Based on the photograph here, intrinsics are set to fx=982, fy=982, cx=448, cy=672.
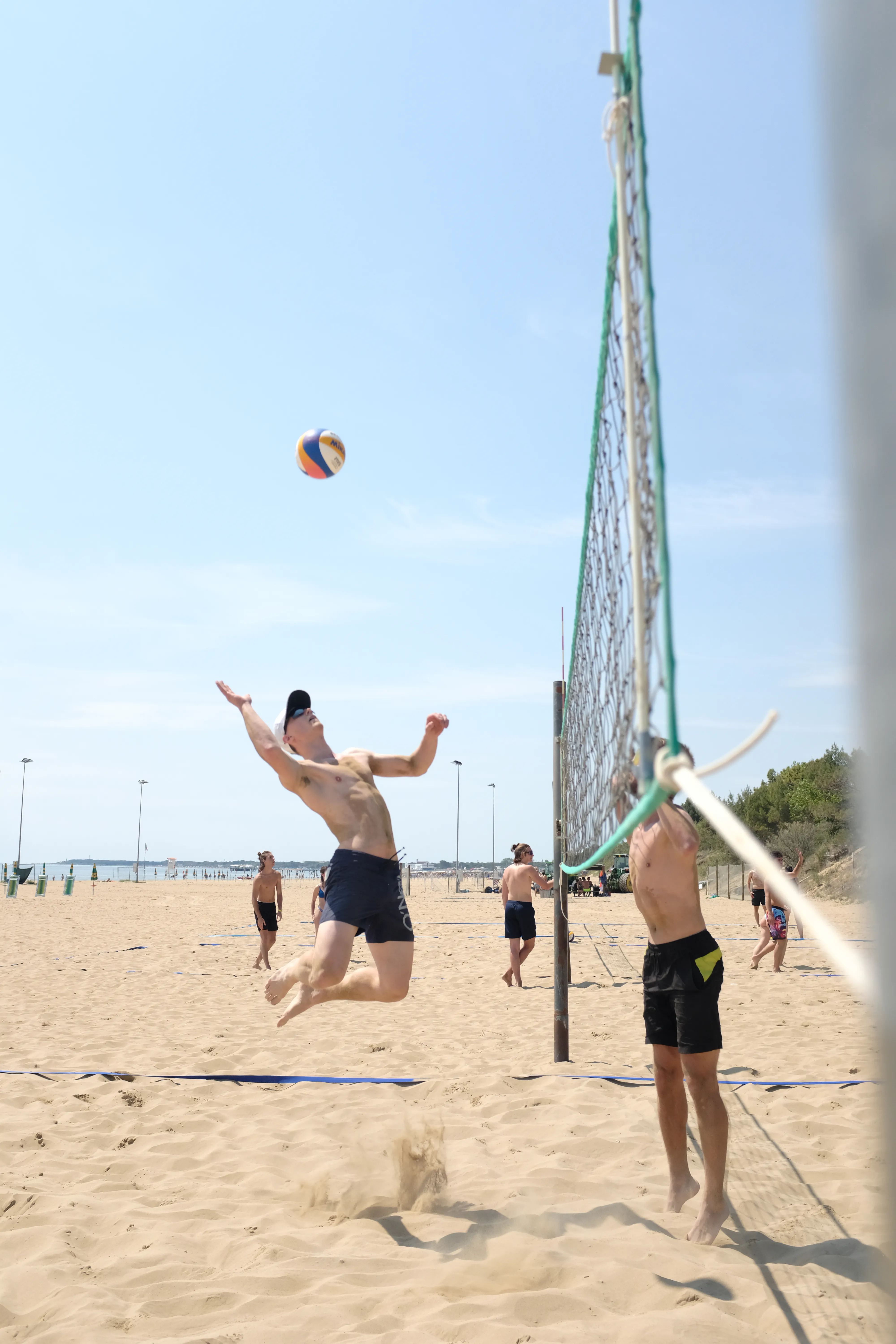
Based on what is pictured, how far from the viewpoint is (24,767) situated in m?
62.2

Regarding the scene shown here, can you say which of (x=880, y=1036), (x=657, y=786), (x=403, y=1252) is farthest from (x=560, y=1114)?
(x=880, y=1036)

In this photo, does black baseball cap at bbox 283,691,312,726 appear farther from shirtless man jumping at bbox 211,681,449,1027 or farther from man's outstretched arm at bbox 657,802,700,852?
man's outstretched arm at bbox 657,802,700,852

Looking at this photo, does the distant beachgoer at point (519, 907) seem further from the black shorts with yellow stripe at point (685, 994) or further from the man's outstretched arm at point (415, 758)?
the black shorts with yellow stripe at point (685, 994)

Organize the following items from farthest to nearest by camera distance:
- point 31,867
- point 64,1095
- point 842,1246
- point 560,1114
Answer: point 31,867 < point 64,1095 < point 560,1114 < point 842,1246

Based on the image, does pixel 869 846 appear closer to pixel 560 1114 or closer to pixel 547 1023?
pixel 560 1114

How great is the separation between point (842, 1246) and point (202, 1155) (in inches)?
101

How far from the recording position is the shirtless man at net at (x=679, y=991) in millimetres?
3393

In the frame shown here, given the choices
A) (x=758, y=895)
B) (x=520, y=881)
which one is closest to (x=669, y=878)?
(x=520, y=881)

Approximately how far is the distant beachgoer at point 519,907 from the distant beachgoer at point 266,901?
8.53 ft

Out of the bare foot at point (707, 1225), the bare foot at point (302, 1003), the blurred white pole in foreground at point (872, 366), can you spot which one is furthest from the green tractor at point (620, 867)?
the blurred white pole in foreground at point (872, 366)

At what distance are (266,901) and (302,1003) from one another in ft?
24.0

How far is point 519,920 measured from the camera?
31.2 ft

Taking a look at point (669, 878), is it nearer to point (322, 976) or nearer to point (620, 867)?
point (322, 976)

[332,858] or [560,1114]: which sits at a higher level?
[332,858]
